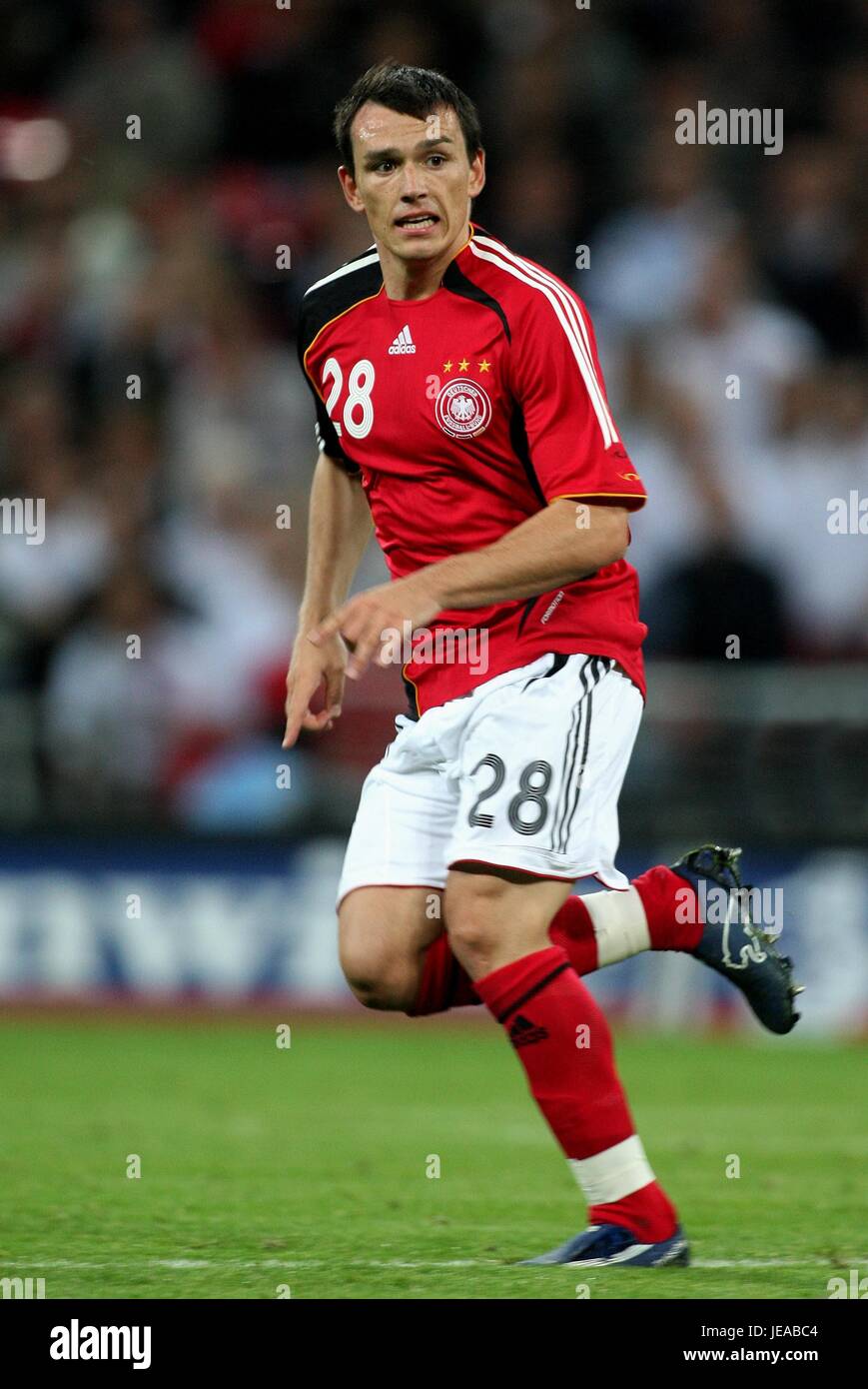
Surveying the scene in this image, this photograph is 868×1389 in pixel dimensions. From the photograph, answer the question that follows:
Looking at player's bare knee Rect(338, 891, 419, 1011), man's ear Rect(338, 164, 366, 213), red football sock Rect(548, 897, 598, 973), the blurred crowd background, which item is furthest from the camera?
the blurred crowd background

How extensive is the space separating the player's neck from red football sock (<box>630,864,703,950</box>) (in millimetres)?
1367

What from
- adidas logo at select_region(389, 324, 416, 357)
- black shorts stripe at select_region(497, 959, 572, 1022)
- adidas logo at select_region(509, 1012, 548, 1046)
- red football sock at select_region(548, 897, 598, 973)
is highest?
adidas logo at select_region(389, 324, 416, 357)

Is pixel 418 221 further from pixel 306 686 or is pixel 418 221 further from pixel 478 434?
pixel 306 686

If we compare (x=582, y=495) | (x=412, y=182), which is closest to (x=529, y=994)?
(x=582, y=495)

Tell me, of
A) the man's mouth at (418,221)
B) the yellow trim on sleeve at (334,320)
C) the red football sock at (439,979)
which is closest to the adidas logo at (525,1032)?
the red football sock at (439,979)

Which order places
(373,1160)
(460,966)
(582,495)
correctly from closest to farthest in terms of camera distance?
1. (582,495)
2. (460,966)
3. (373,1160)

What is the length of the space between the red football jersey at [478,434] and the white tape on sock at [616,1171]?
Result: 3.26 ft

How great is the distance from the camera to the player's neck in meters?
4.74

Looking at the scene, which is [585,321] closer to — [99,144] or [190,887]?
[190,887]

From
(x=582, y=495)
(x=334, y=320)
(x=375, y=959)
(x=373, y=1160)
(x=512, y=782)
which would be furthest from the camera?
(x=373, y=1160)

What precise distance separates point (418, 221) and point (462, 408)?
0.39 m

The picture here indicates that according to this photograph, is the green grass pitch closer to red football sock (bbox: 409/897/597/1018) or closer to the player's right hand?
red football sock (bbox: 409/897/597/1018)

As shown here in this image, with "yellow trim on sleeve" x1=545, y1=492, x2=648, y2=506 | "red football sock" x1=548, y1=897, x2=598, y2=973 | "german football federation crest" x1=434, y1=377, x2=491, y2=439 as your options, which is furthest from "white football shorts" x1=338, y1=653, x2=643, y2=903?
"german football federation crest" x1=434, y1=377, x2=491, y2=439

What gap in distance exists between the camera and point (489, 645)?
476 cm
